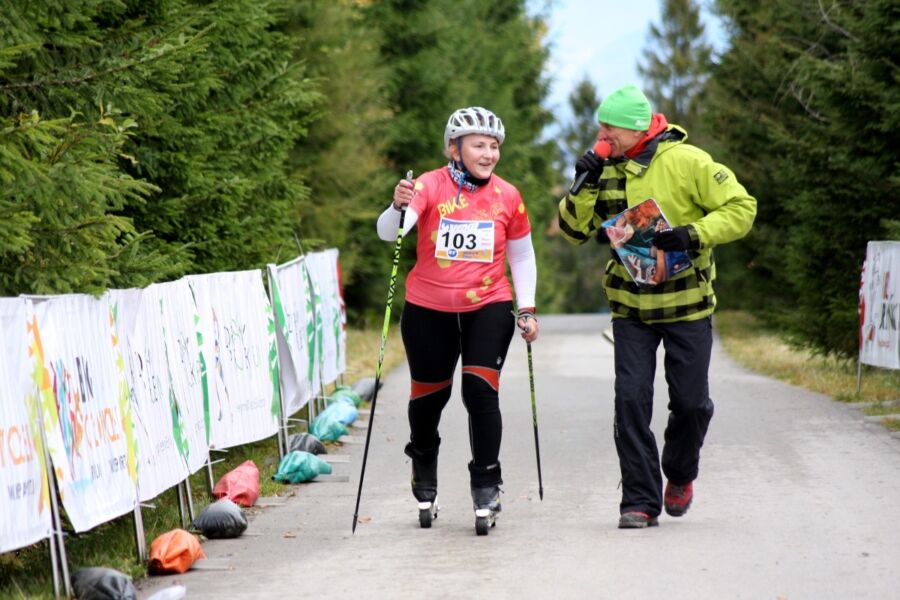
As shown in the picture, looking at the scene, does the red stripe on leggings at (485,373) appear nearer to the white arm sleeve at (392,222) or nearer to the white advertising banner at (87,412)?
the white arm sleeve at (392,222)

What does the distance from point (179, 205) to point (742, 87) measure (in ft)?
59.2

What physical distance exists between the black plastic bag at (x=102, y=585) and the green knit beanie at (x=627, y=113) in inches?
134

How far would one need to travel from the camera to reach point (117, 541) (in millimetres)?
8852

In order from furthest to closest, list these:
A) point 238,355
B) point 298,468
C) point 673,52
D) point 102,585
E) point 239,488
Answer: point 673,52 → point 298,468 → point 238,355 → point 239,488 → point 102,585

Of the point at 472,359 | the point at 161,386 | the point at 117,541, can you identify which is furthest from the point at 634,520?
the point at 117,541

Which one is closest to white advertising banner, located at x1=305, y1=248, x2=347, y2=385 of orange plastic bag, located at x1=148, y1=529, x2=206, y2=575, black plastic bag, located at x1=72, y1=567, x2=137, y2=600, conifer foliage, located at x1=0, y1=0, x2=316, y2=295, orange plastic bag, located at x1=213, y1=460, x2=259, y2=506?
conifer foliage, located at x1=0, y1=0, x2=316, y2=295

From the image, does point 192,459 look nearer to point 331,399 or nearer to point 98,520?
point 98,520

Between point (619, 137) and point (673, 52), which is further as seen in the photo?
point (673, 52)

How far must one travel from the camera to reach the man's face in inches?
338

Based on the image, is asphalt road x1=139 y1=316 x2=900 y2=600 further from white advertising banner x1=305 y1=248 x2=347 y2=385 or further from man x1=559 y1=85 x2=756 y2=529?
white advertising banner x1=305 y1=248 x2=347 y2=385

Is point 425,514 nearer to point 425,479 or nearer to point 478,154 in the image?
point 425,479

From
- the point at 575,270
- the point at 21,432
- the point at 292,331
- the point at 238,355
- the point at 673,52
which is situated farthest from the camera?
the point at 575,270

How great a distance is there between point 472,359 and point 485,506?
785 millimetres

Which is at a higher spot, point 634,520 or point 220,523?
point 634,520
